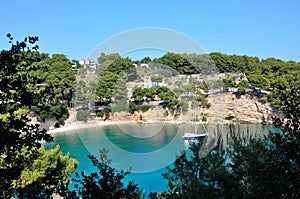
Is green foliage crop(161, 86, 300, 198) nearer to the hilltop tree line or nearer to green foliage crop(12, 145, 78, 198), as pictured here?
the hilltop tree line

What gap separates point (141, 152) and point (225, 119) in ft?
40.3

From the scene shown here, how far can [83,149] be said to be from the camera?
17.1 metres

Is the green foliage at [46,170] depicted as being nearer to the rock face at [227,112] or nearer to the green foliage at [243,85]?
the rock face at [227,112]

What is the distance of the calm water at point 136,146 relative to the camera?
11383mm

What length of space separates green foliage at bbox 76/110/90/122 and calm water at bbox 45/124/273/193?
1.12 meters

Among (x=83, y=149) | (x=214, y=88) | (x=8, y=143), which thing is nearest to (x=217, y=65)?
(x=214, y=88)

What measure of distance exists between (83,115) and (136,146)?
930cm

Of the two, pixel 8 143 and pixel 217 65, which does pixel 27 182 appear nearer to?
pixel 8 143

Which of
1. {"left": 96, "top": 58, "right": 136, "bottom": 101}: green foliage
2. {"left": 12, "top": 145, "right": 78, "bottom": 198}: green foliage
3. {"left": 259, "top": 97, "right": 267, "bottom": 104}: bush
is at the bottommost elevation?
{"left": 12, "top": 145, "right": 78, "bottom": 198}: green foliage

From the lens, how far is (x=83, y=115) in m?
22.8

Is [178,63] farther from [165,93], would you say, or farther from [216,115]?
[165,93]

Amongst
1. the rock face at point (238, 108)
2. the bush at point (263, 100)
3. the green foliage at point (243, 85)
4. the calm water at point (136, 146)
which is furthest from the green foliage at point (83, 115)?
the bush at point (263, 100)

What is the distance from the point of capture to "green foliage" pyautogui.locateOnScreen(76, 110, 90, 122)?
73.3 feet

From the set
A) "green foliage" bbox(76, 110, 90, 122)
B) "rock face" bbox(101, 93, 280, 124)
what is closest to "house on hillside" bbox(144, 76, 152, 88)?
"rock face" bbox(101, 93, 280, 124)
